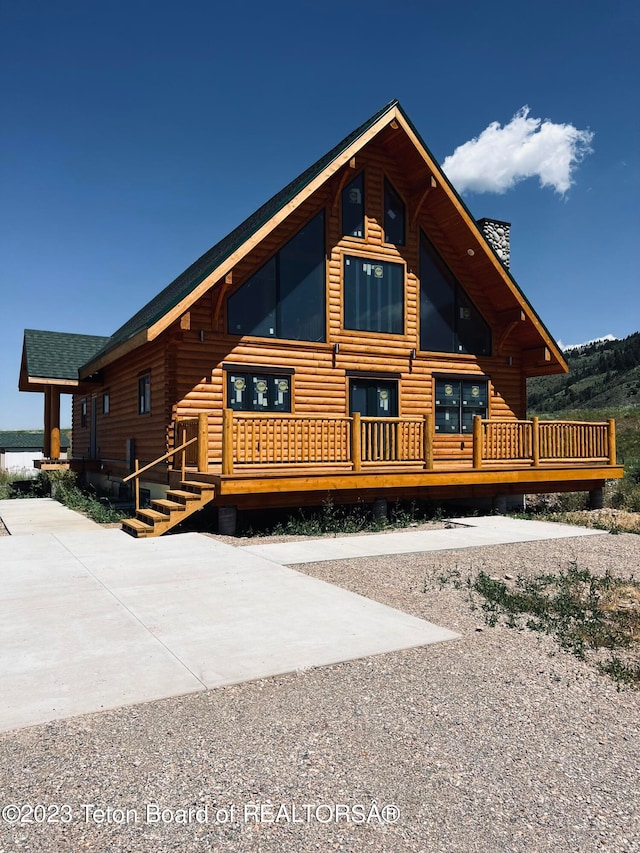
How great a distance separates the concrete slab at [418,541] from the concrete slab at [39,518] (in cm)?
444

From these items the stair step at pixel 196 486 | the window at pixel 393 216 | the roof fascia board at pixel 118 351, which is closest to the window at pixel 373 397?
the window at pixel 393 216

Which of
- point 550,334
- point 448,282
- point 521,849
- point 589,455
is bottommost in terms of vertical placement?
point 521,849

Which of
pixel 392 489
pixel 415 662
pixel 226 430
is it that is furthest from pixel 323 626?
pixel 392 489

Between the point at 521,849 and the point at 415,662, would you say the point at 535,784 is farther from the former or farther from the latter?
the point at 415,662

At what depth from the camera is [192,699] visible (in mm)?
4402

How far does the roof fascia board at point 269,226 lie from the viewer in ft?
41.9

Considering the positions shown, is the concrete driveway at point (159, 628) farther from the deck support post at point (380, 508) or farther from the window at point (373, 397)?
the window at point (373, 397)

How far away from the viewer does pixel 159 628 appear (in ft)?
19.7

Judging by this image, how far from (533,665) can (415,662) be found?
0.95m

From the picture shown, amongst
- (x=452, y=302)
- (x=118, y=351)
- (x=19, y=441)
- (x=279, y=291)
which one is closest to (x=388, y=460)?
(x=279, y=291)

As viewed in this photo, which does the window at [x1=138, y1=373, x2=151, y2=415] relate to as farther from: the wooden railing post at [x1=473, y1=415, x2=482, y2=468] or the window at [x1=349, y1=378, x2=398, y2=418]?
the wooden railing post at [x1=473, y1=415, x2=482, y2=468]

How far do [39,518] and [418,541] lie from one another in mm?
8514

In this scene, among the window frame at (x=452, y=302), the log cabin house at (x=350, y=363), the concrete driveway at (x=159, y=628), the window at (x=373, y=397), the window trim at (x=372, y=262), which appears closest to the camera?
the concrete driveway at (x=159, y=628)

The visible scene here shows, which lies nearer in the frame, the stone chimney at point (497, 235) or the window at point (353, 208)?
the window at point (353, 208)
